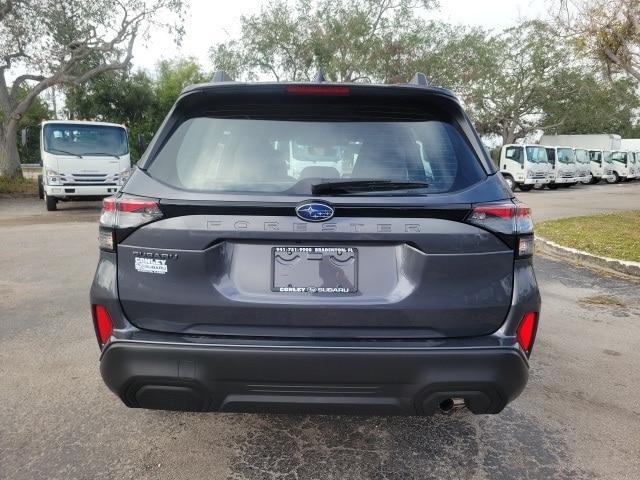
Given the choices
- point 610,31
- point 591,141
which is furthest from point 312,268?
point 591,141

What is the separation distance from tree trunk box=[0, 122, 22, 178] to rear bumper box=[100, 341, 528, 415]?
2366cm

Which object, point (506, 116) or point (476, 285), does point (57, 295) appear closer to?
point (476, 285)

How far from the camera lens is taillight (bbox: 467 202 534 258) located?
2135 millimetres

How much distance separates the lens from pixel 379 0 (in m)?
31.5

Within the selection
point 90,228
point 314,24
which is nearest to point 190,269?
point 90,228

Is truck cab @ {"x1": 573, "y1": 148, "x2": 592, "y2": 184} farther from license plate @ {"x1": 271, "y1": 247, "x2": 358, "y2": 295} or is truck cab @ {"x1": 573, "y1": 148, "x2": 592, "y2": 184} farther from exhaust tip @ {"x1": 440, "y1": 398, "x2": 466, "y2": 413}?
license plate @ {"x1": 271, "y1": 247, "x2": 358, "y2": 295}

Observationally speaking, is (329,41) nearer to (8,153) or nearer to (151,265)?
(8,153)

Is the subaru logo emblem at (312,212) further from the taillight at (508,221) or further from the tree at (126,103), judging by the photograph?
the tree at (126,103)

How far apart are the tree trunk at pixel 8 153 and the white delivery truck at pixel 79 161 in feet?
32.0

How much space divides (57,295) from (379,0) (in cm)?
3073

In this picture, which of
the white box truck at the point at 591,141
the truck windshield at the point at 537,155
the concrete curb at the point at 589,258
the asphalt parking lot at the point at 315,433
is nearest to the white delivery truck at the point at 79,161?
the concrete curb at the point at 589,258

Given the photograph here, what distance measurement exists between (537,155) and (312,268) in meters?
26.5

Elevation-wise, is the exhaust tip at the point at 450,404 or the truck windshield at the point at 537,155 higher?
the truck windshield at the point at 537,155

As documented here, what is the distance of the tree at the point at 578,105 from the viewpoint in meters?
40.2
